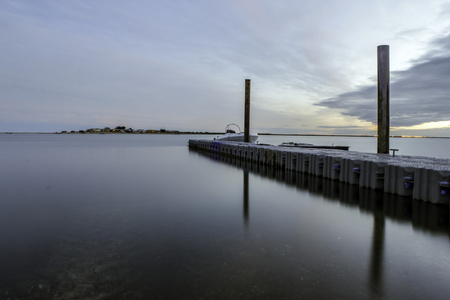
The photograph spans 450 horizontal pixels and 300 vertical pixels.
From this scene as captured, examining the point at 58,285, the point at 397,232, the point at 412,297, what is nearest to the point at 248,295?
the point at 412,297

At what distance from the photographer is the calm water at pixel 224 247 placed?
192 inches

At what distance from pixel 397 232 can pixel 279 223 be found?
3491 mm

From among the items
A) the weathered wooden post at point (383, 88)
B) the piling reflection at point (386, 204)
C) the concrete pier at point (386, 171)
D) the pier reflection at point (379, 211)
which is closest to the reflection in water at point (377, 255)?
the pier reflection at point (379, 211)

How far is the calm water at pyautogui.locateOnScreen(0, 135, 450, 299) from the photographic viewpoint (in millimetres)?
4879

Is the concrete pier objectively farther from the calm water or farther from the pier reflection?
the calm water

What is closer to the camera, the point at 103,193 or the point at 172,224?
the point at 172,224

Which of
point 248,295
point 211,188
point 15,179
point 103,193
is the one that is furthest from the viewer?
point 15,179

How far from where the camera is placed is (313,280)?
5.14 meters

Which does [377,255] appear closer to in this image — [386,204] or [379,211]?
[379,211]

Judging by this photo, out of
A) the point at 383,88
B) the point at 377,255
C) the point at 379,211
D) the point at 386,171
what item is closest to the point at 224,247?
the point at 377,255

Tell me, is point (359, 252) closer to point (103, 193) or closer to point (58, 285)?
point (58, 285)

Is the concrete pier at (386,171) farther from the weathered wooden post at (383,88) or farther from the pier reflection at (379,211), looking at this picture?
the weathered wooden post at (383,88)

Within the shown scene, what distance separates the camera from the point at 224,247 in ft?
22.4

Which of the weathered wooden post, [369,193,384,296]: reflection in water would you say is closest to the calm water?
[369,193,384,296]: reflection in water
